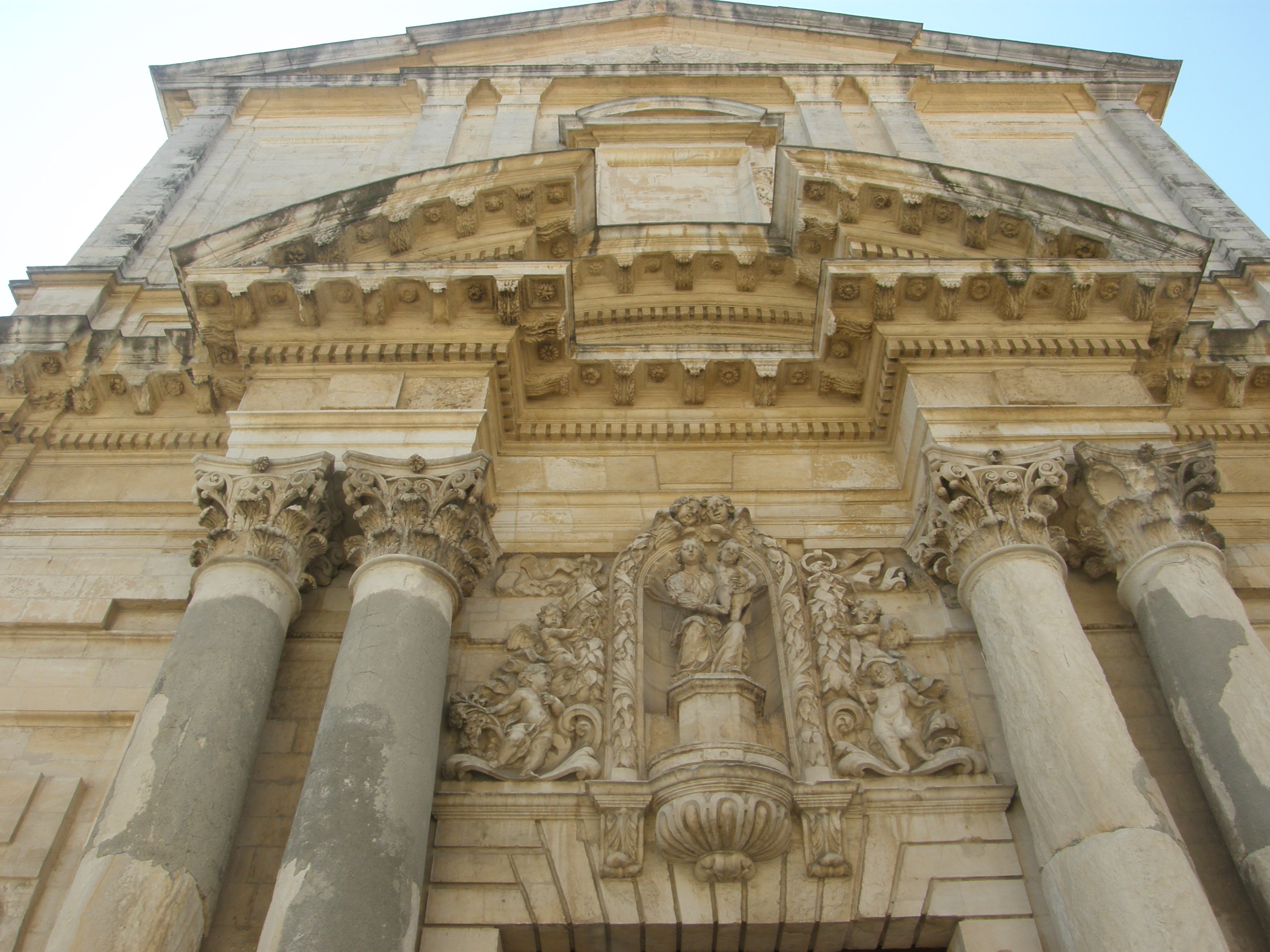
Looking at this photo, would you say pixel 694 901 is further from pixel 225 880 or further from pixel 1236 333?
pixel 1236 333

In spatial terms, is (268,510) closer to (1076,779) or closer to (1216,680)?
(1076,779)

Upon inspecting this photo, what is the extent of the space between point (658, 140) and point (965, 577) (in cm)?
958

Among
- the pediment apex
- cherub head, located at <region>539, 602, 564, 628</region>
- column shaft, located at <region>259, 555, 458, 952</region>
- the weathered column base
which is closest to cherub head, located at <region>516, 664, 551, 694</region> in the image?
cherub head, located at <region>539, 602, 564, 628</region>

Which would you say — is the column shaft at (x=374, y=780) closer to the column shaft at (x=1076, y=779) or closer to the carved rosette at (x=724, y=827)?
the carved rosette at (x=724, y=827)

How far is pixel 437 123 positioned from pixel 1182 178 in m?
10.9

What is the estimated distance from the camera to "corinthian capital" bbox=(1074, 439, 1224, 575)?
779cm

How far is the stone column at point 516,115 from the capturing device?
15.4 metres

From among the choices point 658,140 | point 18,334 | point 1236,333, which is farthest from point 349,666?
point 658,140

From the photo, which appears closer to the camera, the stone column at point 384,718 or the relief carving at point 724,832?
the stone column at point 384,718

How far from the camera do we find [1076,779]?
20.4 feet

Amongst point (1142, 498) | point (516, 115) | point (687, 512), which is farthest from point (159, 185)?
point (1142, 498)

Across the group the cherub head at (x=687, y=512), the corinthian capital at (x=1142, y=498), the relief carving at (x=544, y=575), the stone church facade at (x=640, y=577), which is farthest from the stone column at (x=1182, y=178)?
the relief carving at (x=544, y=575)

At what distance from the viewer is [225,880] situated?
21.3 feet

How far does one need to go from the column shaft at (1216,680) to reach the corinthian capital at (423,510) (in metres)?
4.88
